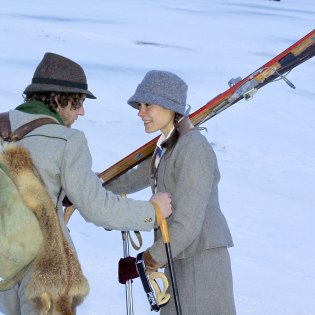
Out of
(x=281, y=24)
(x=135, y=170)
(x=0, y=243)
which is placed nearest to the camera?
(x=0, y=243)

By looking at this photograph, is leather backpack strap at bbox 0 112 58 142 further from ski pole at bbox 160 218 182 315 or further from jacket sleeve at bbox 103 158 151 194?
jacket sleeve at bbox 103 158 151 194

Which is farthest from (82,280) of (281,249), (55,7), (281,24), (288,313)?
(281,24)

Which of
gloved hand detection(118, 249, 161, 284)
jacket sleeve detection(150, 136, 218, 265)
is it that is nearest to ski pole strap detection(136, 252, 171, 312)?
gloved hand detection(118, 249, 161, 284)

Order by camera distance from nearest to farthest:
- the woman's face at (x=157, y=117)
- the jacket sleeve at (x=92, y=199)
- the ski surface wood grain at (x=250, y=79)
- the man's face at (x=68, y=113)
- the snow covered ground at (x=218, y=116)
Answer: the jacket sleeve at (x=92, y=199) < the man's face at (x=68, y=113) < the woman's face at (x=157, y=117) < the ski surface wood grain at (x=250, y=79) < the snow covered ground at (x=218, y=116)

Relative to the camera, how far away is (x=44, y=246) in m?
2.55

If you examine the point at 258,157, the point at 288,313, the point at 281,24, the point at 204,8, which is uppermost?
the point at 204,8

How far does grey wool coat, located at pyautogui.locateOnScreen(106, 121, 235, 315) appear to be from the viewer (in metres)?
2.74

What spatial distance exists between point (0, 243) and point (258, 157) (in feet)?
16.5

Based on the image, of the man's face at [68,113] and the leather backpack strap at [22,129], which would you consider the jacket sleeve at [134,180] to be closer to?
the man's face at [68,113]

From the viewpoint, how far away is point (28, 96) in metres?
2.72

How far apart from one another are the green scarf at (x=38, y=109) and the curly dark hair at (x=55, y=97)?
2 centimetres

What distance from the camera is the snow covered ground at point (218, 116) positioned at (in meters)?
4.88

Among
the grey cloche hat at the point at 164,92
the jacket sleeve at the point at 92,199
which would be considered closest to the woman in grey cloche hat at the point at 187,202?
the grey cloche hat at the point at 164,92

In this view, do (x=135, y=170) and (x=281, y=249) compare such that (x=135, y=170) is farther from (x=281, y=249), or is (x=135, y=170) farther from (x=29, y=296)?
(x=281, y=249)
